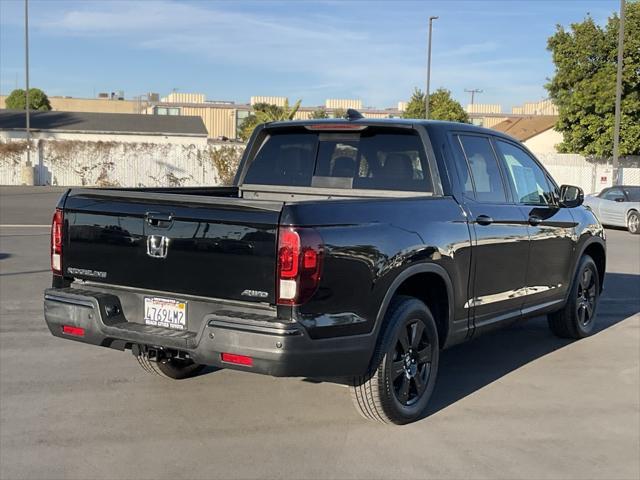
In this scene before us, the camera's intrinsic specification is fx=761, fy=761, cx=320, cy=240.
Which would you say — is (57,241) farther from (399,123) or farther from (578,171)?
(578,171)

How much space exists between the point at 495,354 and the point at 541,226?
132 centimetres

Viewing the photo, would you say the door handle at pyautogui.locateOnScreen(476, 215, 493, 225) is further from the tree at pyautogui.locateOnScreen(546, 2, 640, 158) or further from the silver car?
the tree at pyautogui.locateOnScreen(546, 2, 640, 158)

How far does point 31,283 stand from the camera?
9.94m

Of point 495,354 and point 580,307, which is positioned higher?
point 580,307

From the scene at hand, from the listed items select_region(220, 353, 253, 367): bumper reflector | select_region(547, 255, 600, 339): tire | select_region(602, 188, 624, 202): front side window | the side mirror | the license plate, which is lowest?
select_region(547, 255, 600, 339): tire

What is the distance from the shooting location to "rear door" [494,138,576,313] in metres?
6.48

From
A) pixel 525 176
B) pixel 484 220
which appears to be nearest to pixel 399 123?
pixel 484 220

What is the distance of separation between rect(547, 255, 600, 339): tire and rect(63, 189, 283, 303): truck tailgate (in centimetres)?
424

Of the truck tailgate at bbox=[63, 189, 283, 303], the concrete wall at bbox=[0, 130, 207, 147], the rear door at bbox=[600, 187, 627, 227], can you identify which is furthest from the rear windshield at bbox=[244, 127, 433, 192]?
the concrete wall at bbox=[0, 130, 207, 147]

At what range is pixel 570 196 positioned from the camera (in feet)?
23.4

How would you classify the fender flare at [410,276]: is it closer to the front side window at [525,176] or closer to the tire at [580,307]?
the front side window at [525,176]

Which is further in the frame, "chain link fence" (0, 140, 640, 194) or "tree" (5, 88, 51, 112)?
"tree" (5, 88, 51, 112)

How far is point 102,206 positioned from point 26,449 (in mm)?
1540

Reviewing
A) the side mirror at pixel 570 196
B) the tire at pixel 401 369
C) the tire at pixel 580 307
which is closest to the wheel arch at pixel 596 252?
the tire at pixel 580 307
